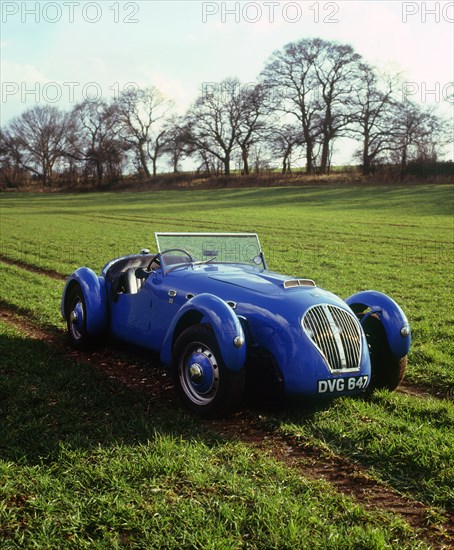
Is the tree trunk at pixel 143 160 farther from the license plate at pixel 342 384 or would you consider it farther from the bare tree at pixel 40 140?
the license plate at pixel 342 384

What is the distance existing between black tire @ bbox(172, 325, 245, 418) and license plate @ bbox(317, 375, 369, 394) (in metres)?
0.69

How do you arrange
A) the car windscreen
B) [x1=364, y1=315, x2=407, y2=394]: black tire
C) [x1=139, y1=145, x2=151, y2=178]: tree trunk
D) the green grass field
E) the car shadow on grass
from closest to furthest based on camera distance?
the green grass field
the car shadow on grass
[x1=364, y1=315, x2=407, y2=394]: black tire
the car windscreen
[x1=139, y1=145, x2=151, y2=178]: tree trunk

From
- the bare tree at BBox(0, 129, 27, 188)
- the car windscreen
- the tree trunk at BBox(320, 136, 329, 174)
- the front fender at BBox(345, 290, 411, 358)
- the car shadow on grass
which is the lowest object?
the car shadow on grass

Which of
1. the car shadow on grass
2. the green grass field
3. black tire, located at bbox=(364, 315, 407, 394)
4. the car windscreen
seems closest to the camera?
the green grass field

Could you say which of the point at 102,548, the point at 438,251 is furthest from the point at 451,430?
the point at 438,251

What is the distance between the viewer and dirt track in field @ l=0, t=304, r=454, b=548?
3.62 meters

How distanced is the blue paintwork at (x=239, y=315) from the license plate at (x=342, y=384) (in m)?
0.01

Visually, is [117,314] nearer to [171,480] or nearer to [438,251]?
[171,480]

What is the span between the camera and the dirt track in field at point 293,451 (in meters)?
3.62

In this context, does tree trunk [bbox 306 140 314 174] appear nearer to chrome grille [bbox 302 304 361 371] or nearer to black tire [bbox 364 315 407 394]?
black tire [bbox 364 315 407 394]

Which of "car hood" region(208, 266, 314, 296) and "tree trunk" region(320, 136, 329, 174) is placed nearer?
"car hood" region(208, 266, 314, 296)

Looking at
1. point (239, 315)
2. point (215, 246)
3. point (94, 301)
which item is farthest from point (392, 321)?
point (94, 301)

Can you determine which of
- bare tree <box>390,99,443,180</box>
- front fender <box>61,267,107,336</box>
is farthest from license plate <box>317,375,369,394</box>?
bare tree <box>390,99,443,180</box>

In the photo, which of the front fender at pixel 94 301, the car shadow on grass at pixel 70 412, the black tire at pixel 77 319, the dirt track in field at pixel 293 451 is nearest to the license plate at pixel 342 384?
the dirt track in field at pixel 293 451
